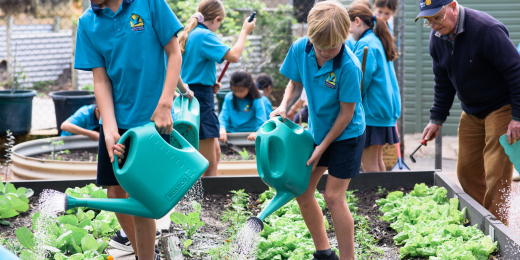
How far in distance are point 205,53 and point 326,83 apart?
56.6 inches

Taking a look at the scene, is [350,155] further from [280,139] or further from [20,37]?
[20,37]

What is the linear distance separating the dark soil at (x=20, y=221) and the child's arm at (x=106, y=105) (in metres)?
1.39

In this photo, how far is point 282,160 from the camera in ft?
7.52

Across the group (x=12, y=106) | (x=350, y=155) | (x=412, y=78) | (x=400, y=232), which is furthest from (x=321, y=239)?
(x=412, y=78)

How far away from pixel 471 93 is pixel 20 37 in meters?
10.1

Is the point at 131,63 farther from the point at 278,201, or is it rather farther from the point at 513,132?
the point at 513,132

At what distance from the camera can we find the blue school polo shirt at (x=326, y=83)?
7.45ft

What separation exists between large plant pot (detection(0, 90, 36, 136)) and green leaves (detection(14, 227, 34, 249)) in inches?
136

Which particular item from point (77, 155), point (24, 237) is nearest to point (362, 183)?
point (24, 237)

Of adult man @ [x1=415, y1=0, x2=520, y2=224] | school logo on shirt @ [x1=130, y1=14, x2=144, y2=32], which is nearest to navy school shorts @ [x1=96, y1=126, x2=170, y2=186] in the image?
school logo on shirt @ [x1=130, y1=14, x2=144, y2=32]

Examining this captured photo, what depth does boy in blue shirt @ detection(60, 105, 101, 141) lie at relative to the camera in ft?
15.9

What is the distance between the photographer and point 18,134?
559 centimetres

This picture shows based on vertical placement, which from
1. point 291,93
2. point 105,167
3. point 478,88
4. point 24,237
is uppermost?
point 291,93

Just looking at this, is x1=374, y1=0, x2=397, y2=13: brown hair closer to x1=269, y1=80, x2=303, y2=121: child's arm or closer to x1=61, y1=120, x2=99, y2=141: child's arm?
x1=269, y1=80, x2=303, y2=121: child's arm
